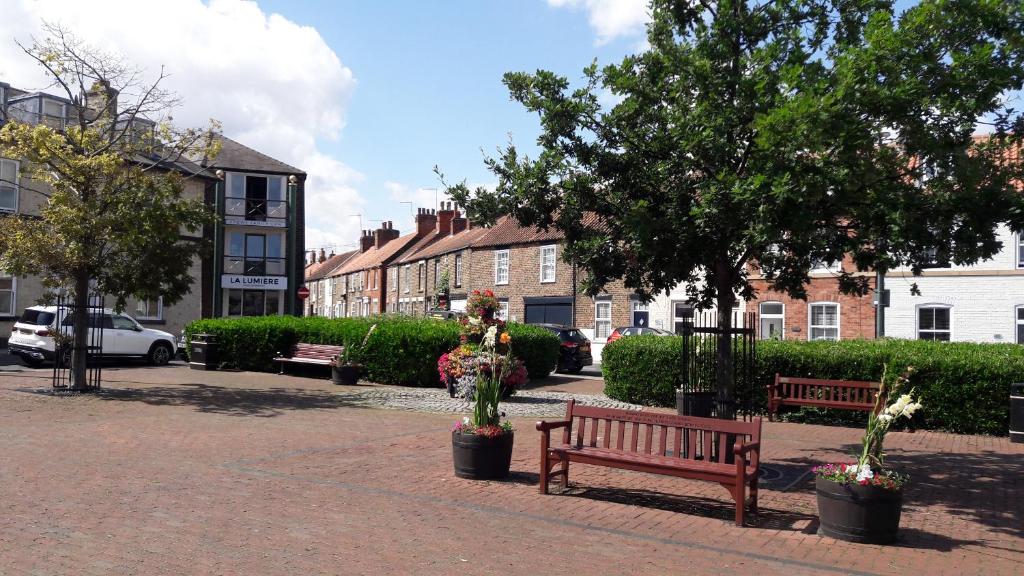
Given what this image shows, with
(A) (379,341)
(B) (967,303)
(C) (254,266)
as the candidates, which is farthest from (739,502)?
(C) (254,266)

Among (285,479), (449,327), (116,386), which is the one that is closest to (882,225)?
(285,479)

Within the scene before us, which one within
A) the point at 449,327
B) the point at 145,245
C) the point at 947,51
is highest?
the point at 947,51

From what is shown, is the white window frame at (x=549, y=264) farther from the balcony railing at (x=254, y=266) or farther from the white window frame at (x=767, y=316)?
the balcony railing at (x=254, y=266)

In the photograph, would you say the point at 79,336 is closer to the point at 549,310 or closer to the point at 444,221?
the point at 549,310

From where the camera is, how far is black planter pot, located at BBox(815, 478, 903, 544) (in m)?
6.45

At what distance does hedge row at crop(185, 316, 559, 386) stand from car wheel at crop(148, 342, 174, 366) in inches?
47.1

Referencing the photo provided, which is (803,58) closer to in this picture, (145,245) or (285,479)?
(285,479)

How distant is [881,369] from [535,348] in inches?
355

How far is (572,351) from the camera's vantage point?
84.1 ft

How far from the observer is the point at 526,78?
9.27m

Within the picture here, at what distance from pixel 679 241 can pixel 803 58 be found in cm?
210

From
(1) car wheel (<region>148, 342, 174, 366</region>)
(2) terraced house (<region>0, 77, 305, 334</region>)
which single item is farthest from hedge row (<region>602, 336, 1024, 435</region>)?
(2) terraced house (<region>0, 77, 305, 334</region>)

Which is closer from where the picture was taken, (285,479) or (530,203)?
(285,479)

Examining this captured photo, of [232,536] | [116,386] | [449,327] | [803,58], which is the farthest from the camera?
[449,327]
